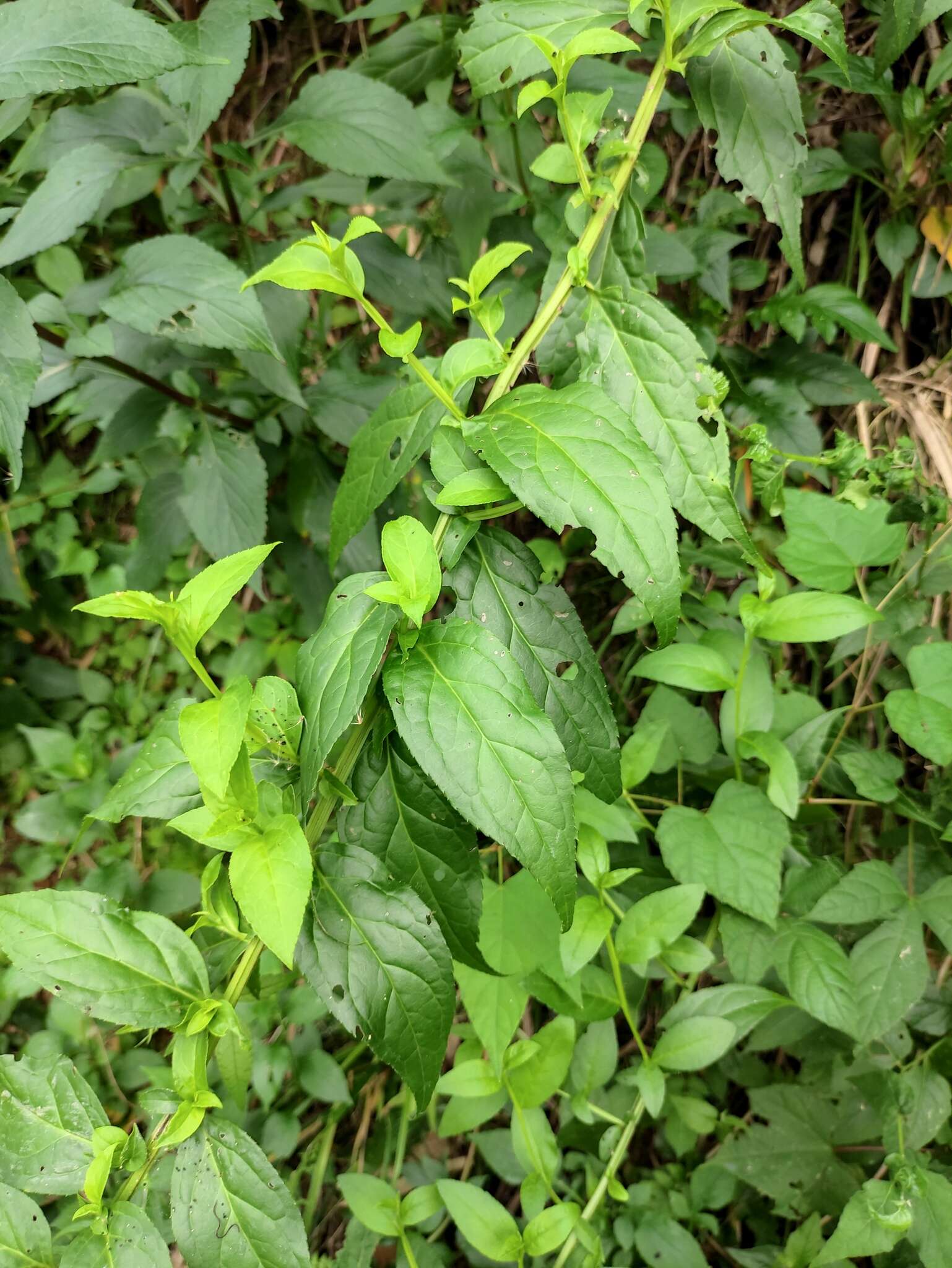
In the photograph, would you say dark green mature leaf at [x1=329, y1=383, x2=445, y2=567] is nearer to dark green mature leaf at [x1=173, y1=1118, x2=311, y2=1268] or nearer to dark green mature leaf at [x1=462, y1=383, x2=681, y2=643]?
dark green mature leaf at [x1=462, y1=383, x2=681, y2=643]

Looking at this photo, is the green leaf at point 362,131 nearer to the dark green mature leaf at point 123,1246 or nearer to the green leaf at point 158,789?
the green leaf at point 158,789

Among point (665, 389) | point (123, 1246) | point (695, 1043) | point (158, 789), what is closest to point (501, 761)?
point (158, 789)

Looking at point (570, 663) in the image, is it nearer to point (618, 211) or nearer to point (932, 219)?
point (618, 211)

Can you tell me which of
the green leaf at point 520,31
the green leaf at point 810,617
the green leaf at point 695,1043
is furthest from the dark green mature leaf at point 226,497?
the green leaf at point 695,1043

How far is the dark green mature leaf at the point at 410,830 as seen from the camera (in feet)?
2.81

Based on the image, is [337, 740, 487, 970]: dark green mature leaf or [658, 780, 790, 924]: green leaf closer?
[337, 740, 487, 970]: dark green mature leaf

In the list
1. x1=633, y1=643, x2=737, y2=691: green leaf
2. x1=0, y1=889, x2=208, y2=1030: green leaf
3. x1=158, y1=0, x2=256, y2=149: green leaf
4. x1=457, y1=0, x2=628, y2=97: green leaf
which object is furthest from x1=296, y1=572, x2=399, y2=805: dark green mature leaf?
x1=158, y1=0, x2=256, y2=149: green leaf

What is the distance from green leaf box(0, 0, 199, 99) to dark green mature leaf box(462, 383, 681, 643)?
64 centimetres

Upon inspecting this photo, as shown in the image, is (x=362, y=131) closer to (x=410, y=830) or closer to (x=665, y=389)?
(x=665, y=389)

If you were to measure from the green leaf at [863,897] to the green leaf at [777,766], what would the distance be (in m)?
0.15

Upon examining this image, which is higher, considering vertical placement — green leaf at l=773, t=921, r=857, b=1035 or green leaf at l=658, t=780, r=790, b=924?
green leaf at l=658, t=780, r=790, b=924

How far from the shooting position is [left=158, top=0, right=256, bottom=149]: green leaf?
3.78 feet

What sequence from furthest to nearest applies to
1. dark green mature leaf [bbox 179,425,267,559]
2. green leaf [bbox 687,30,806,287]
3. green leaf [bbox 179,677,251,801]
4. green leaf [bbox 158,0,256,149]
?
dark green mature leaf [bbox 179,425,267,559] < green leaf [bbox 158,0,256,149] < green leaf [bbox 687,30,806,287] < green leaf [bbox 179,677,251,801]

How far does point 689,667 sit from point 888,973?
0.57m
